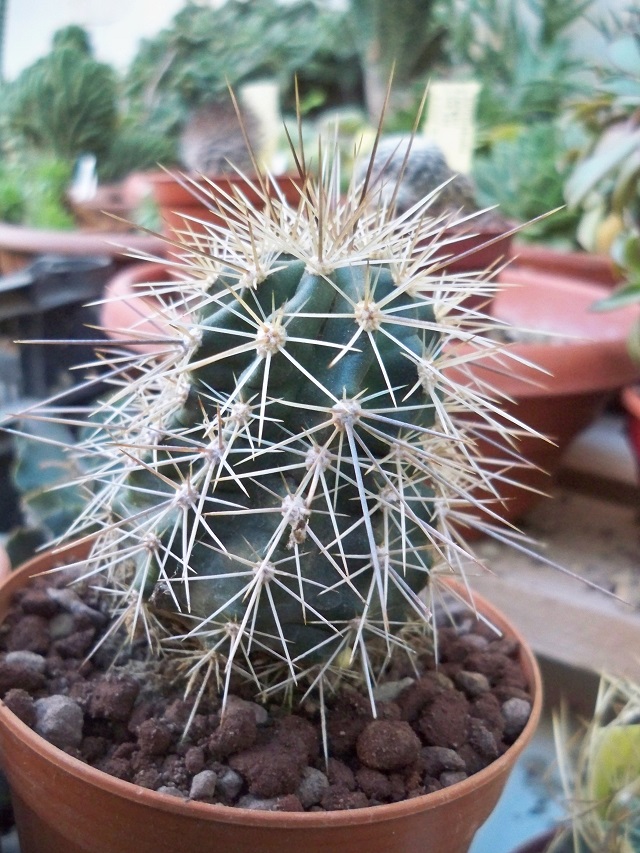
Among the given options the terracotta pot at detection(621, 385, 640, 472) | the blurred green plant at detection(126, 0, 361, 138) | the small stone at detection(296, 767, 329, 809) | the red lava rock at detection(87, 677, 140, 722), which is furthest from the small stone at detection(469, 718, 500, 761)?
the blurred green plant at detection(126, 0, 361, 138)

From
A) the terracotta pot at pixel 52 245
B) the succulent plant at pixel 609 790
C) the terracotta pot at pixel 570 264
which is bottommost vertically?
the succulent plant at pixel 609 790

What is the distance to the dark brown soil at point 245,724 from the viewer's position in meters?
0.46

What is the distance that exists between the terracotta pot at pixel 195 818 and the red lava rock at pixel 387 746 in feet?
0.12

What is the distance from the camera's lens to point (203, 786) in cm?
44

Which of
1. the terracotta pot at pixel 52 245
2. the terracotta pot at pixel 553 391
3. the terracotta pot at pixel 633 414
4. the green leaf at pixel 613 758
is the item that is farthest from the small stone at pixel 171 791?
the terracotta pot at pixel 52 245

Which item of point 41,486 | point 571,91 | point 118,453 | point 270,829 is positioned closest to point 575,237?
point 571,91

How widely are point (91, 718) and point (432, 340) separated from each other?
12.4 inches

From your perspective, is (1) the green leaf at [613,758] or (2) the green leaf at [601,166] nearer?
(1) the green leaf at [613,758]

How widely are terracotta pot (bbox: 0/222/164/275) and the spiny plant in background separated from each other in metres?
0.89

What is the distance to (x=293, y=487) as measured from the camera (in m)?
0.47

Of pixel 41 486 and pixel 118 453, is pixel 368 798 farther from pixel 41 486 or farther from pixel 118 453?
pixel 41 486

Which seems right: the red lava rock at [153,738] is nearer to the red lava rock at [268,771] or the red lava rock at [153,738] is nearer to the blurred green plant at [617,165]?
the red lava rock at [268,771]

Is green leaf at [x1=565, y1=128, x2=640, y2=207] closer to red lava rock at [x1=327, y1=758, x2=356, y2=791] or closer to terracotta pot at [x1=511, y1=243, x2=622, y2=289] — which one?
terracotta pot at [x1=511, y1=243, x2=622, y2=289]

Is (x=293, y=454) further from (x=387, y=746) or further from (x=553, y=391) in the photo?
(x=553, y=391)
